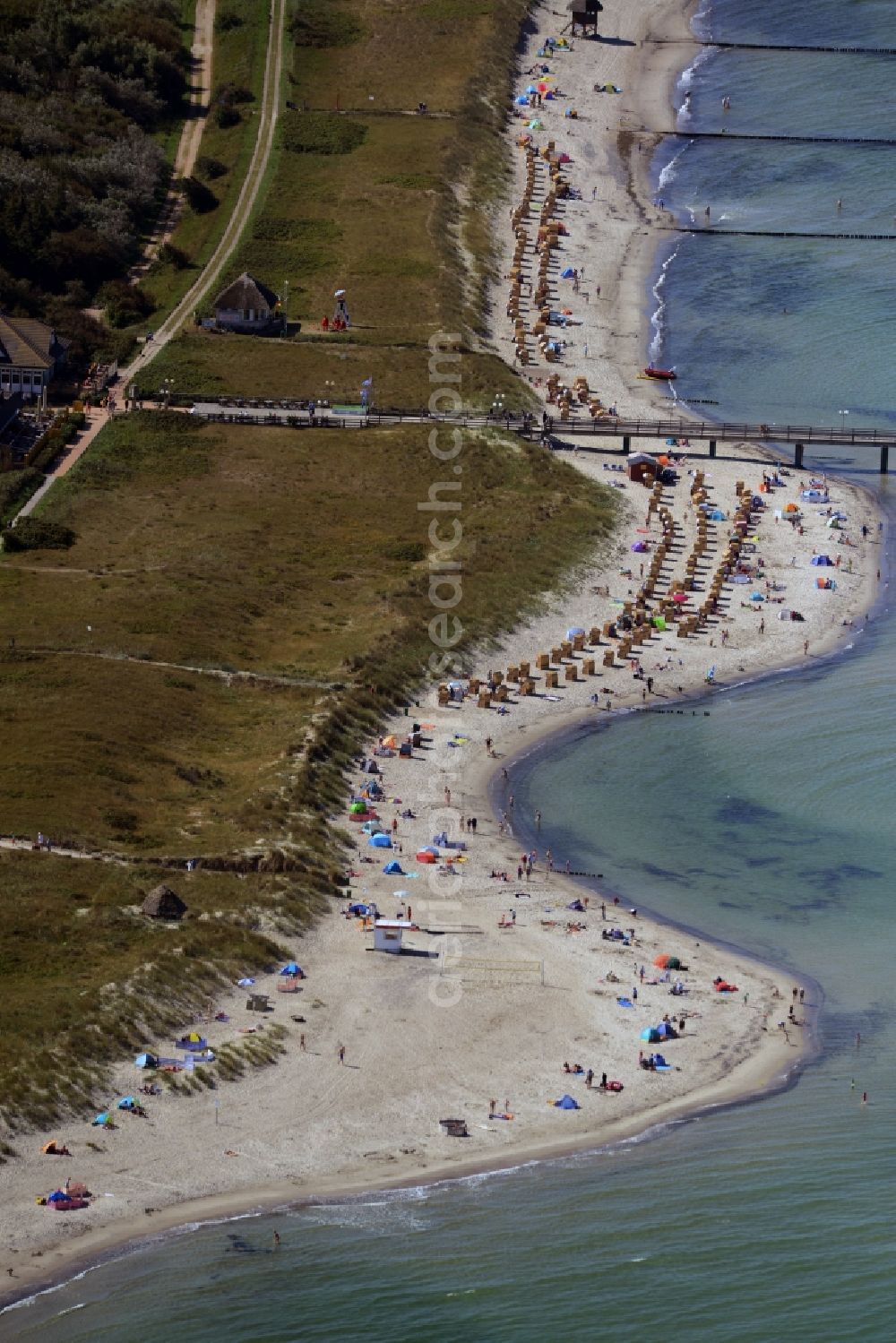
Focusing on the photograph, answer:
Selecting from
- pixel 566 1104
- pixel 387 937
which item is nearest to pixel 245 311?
pixel 387 937

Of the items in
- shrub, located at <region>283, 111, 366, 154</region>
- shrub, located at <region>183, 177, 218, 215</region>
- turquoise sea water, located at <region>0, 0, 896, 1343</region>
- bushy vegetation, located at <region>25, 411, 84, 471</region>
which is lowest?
turquoise sea water, located at <region>0, 0, 896, 1343</region>

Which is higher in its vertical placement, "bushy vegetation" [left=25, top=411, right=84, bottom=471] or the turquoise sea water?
"bushy vegetation" [left=25, top=411, right=84, bottom=471]

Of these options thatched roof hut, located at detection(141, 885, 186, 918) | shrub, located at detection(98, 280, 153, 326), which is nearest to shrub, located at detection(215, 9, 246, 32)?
shrub, located at detection(98, 280, 153, 326)

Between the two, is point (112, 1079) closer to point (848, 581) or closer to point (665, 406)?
point (848, 581)

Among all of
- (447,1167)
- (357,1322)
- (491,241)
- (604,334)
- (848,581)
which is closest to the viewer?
(357,1322)

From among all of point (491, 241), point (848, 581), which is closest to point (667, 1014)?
point (848, 581)

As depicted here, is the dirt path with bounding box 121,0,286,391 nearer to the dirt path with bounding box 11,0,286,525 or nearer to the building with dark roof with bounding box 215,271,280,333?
the dirt path with bounding box 11,0,286,525

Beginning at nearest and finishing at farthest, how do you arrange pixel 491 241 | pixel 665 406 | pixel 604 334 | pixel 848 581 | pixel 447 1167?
pixel 447 1167 → pixel 848 581 → pixel 665 406 → pixel 604 334 → pixel 491 241

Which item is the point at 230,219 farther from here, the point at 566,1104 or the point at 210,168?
the point at 566,1104
